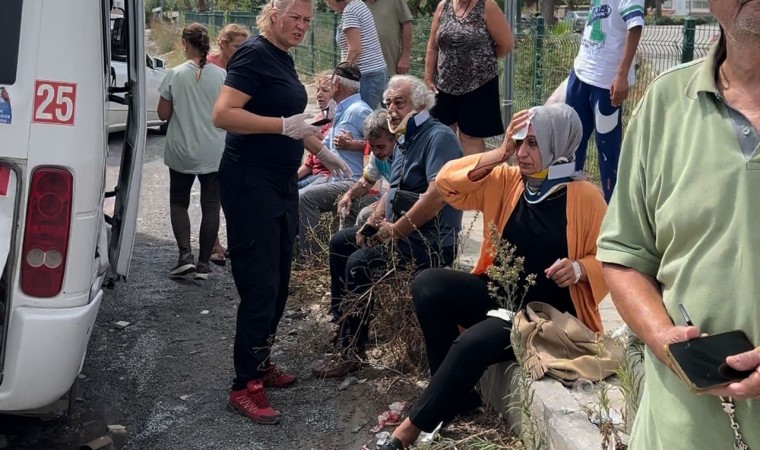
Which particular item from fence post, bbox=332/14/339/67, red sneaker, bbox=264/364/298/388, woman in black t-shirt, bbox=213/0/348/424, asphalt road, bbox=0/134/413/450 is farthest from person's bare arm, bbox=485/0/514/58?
fence post, bbox=332/14/339/67

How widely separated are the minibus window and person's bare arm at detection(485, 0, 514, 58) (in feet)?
12.3

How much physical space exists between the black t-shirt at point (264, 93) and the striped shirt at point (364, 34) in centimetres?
351

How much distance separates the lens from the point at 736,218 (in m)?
1.75

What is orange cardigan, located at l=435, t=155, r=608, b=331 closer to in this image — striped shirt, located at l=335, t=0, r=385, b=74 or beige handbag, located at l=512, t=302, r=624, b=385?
beige handbag, located at l=512, t=302, r=624, b=385

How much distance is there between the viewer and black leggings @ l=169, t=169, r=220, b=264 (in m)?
6.90

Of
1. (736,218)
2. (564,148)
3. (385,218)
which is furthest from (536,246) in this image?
(736,218)

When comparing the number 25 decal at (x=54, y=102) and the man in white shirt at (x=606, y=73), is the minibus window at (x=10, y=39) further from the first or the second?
the man in white shirt at (x=606, y=73)

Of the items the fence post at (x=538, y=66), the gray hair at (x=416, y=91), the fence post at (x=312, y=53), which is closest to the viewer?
the gray hair at (x=416, y=91)

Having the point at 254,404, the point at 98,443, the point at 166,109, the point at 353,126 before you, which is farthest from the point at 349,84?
the point at 98,443

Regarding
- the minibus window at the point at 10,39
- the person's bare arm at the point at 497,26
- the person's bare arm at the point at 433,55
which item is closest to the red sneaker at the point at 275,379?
the minibus window at the point at 10,39

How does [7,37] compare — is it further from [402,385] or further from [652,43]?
[652,43]

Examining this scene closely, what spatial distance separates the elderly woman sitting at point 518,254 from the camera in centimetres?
374

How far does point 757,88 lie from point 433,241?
308 centimetres

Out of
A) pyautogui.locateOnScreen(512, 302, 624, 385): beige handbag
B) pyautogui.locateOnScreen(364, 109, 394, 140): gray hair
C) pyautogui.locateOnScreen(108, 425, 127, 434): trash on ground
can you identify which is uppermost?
pyautogui.locateOnScreen(364, 109, 394, 140): gray hair
